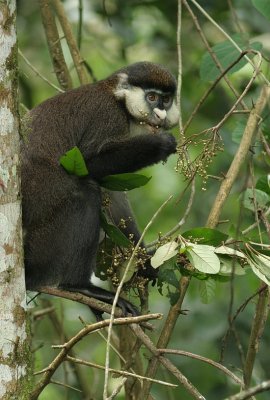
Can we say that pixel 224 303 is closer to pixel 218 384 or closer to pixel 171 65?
pixel 218 384

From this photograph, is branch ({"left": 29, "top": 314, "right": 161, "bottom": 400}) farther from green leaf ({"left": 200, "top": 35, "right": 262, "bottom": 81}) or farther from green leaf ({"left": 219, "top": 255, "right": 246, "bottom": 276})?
green leaf ({"left": 200, "top": 35, "right": 262, "bottom": 81})

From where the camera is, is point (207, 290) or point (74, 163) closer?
point (207, 290)

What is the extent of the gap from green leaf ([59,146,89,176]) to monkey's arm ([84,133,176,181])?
11.7 inches

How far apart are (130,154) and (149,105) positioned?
57 centimetres

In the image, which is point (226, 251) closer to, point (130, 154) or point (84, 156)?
point (130, 154)

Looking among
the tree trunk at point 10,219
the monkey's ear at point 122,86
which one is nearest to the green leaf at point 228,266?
the tree trunk at point 10,219

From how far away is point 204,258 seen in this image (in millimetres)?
4062

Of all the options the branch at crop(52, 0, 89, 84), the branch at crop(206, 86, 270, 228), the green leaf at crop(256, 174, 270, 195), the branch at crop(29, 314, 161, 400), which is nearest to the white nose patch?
the branch at crop(52, 0, 89, 84)

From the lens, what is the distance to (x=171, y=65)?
823 cm

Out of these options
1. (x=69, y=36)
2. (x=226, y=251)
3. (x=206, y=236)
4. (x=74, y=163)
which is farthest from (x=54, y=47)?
(x=226, y=251)

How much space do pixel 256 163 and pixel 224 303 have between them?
1.68m

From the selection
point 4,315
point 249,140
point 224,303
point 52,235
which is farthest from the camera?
point 224,303

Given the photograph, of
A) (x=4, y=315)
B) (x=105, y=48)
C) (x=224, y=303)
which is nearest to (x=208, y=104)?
(x=105, y=48)

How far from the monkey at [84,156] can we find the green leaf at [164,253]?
30.9 inches
